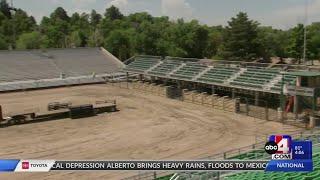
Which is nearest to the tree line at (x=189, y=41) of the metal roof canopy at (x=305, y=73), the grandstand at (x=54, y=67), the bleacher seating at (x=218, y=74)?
the grandstand at (x=54, y=67)

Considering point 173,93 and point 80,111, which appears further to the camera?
point 173,93

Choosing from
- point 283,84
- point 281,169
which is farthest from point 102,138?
point 281,169

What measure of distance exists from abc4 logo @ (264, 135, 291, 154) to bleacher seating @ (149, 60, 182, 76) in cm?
4084

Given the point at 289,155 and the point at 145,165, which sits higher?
the point at 289,155

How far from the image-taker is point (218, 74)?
42938 millimetres

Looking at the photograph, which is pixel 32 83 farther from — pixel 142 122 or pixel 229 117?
pixel 229 117

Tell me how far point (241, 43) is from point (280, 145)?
59.7 meters

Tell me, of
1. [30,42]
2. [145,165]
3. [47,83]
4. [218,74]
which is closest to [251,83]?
[218,74]

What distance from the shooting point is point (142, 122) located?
3428cm


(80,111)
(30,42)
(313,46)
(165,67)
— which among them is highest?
(30,42)

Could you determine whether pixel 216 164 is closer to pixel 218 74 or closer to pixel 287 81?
pixel 287 81

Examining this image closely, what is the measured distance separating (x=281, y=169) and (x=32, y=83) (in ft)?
166

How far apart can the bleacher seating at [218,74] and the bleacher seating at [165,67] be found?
640 cm

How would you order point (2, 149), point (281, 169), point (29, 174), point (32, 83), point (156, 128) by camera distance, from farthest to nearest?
point (32, 83)
point (156, 128)
point (2, 149)
point (29, 174)
point (281, 169)
